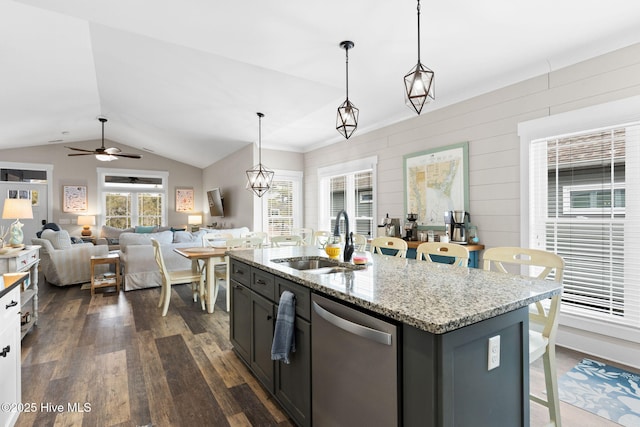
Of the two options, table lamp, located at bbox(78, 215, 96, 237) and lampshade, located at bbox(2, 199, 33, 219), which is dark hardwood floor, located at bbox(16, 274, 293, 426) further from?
table lamp, located at bbox(78, 215, 96, 237)

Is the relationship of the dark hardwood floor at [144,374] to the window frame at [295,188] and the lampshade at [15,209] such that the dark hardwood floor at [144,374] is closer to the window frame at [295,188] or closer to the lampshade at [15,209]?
the lampshade at [15,209]

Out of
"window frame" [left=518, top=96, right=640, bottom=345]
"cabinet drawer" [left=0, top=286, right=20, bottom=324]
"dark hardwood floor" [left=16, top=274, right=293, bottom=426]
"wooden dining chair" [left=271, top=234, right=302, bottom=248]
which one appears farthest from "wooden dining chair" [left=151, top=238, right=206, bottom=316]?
"window frame" [left=518, top=96, right=640, bottom=345]

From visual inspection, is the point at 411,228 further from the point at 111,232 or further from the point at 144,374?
the point at 111,232

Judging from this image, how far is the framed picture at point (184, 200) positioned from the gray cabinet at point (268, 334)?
844cm

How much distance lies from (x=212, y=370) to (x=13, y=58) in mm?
4354

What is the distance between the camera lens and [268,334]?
7.08 ft

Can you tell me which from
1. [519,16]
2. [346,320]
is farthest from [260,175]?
[346,320]

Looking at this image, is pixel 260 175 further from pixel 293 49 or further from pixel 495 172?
pixel 495 172

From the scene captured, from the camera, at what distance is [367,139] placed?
17.9ft

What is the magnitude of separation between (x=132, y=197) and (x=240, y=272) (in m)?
8.88

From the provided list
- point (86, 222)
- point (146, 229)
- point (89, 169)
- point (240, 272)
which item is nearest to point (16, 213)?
point (240, 272)

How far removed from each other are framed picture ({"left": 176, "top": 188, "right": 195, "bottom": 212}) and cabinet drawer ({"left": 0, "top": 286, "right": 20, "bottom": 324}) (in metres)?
8.88

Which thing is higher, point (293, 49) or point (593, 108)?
point (293, 49)

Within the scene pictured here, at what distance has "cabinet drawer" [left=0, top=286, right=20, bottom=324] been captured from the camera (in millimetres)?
1734
